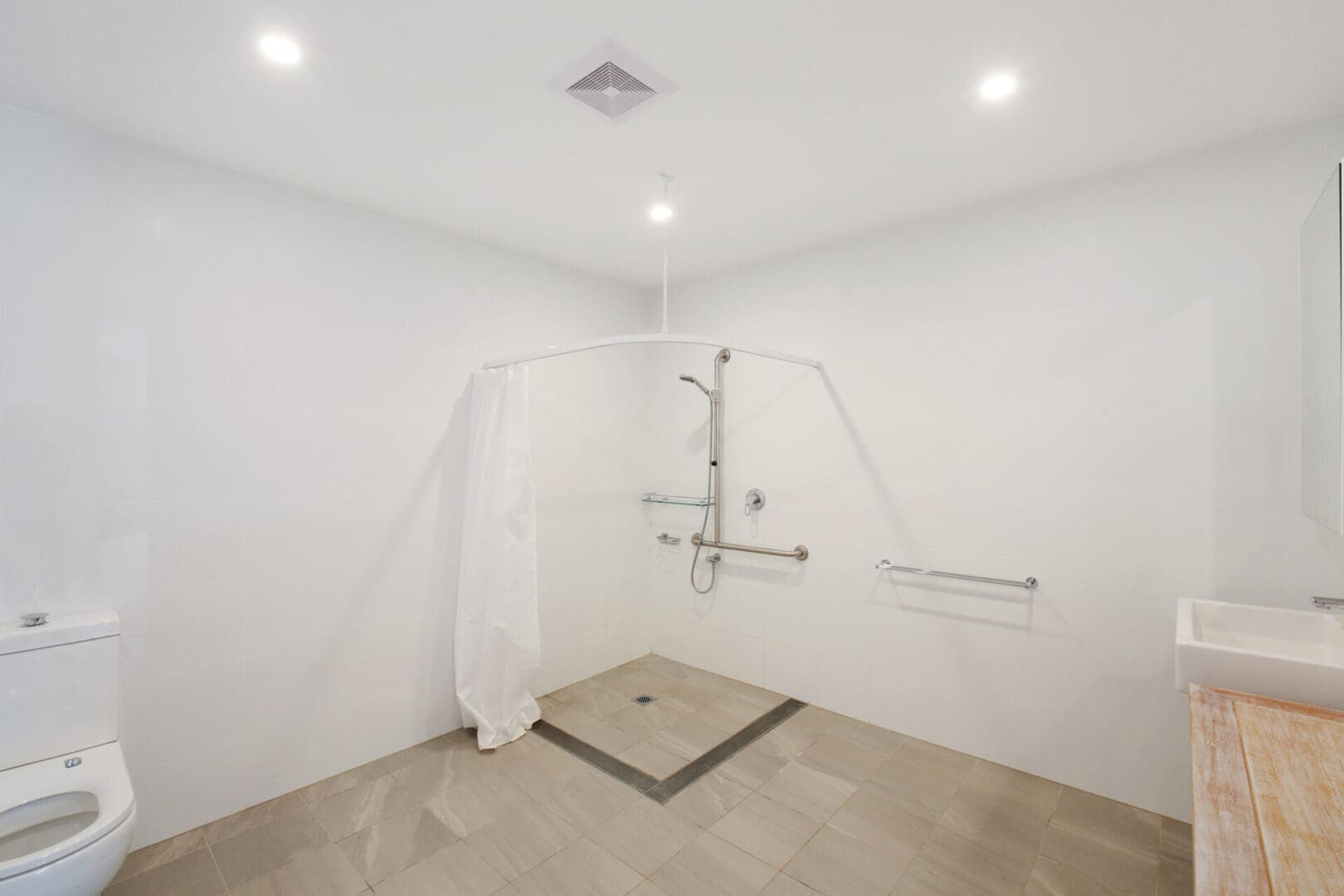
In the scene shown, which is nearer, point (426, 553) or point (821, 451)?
point (426, 553)

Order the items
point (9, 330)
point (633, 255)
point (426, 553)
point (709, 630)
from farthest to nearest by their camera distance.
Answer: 1. point (709, 630)
2. point (633, 255)
3. point (426, 553)
4. point (9, 330)

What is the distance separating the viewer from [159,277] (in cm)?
204

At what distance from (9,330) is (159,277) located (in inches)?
16.3

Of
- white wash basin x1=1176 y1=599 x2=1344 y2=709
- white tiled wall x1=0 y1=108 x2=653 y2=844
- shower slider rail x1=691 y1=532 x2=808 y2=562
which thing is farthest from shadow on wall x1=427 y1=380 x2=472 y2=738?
white wash basin x1=1176 y1=599 x2=1344 y2=709

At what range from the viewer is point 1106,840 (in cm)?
200

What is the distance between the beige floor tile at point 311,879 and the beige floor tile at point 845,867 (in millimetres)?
1376

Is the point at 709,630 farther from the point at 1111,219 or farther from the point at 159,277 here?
the point at 159,277

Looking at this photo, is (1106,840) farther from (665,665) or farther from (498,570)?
(498,570)

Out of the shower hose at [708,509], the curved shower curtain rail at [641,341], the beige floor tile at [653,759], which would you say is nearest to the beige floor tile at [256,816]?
the beige floor tile at [653,759]

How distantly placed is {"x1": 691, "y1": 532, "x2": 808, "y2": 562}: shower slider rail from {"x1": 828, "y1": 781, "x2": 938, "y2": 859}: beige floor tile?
108 cm

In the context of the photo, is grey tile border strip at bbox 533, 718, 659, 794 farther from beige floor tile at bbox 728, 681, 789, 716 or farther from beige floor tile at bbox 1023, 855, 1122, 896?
beige floor tile at bbox 1023, 855, 1122, 896

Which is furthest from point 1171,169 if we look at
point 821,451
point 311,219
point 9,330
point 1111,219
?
point 9,330

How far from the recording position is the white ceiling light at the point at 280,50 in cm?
151

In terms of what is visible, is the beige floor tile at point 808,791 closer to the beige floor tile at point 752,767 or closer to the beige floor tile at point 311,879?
the beige floor tile at point 752,767
